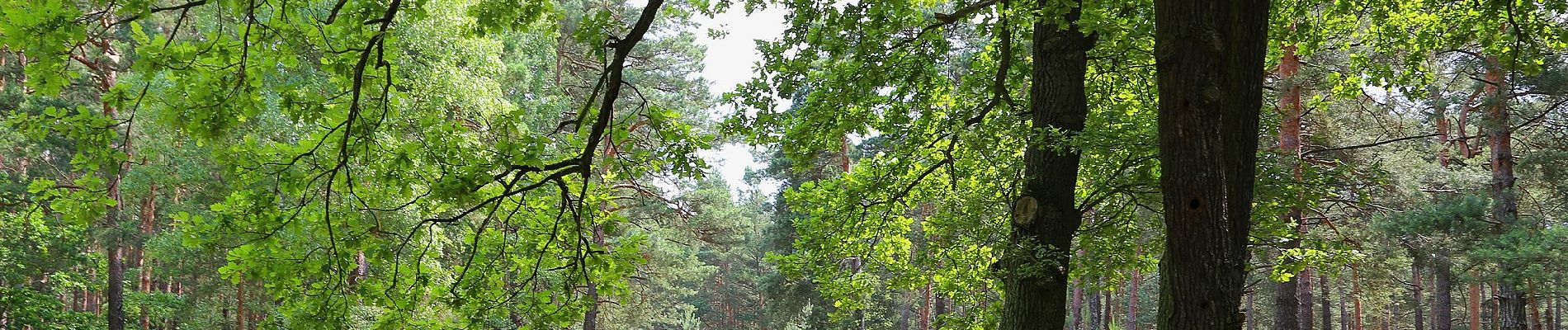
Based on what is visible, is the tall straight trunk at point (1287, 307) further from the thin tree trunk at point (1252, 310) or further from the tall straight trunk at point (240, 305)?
the thin tree trunk at point (1252, 310)

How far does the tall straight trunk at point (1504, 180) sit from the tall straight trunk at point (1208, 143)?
9642 millimetres

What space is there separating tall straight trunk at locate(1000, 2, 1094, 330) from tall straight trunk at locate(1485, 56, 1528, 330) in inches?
312

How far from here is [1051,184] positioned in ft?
17.7

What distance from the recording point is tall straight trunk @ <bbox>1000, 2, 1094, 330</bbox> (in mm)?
5262

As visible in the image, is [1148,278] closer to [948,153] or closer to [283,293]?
[948,153]

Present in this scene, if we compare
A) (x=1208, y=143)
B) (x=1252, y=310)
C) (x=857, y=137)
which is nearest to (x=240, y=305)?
(x=857, y=137)

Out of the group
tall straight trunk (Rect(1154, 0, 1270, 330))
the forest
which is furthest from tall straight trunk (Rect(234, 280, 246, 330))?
tall straight trunk (Rect(1154, 0, 1270, 330))

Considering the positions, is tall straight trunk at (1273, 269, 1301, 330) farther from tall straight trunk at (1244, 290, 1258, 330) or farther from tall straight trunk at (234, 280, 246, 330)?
tall straight trunk at (1244, 290, 1258, 330)

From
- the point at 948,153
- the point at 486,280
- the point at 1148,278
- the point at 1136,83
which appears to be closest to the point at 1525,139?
the point at 1136,83

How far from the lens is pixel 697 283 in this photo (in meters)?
33.5

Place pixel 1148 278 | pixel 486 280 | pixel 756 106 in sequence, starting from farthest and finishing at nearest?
pixel 1148 278, pixel 756 106, pixel 486 280

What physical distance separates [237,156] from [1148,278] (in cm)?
3729

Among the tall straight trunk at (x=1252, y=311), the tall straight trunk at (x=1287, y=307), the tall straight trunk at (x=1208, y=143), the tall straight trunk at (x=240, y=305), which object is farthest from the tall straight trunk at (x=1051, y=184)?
the tall straight trunk at (x=1252, y=311)

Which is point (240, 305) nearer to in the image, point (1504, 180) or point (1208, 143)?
point (1208, 143)
